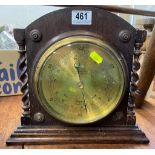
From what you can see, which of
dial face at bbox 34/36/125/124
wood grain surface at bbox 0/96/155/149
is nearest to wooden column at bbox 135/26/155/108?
wood grain surface at bbox 0/96/155/149

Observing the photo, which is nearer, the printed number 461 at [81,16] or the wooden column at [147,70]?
the printed number 461 at [81,16]

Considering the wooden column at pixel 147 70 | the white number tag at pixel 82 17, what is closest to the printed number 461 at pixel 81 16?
the white number tag at pixel 82 17

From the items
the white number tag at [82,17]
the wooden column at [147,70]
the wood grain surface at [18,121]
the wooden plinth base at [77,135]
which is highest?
the white number tag at [82,17]

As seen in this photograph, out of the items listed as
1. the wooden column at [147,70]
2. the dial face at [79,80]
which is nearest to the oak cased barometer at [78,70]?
the dial face at [79,80]

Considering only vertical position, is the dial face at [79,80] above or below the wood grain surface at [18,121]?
above

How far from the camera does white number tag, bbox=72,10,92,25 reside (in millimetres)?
700

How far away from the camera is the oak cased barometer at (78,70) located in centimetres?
70

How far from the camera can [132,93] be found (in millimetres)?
732

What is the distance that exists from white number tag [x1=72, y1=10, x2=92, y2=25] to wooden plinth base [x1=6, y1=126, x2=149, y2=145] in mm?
282

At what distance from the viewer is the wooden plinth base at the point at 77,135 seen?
2.33 feet

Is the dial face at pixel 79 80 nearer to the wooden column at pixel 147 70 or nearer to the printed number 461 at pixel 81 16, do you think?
the printed number 461 at pixel 81 16

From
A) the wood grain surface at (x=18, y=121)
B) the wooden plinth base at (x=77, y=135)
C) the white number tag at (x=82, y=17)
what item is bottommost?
the wood grain surface at (x=18, y=121)

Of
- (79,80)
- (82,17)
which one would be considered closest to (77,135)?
(79,80)
